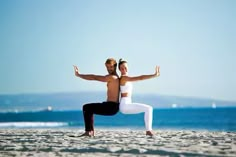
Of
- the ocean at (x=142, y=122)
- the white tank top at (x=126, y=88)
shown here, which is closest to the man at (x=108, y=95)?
the white tank top at (x=126, y=88)

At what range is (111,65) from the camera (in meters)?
8.91

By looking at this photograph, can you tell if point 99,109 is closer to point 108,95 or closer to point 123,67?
point 108,95

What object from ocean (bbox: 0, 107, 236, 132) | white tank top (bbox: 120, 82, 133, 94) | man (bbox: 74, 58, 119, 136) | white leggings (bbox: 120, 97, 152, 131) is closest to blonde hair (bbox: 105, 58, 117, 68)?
man (bbox: 74, 58, 119, 136)

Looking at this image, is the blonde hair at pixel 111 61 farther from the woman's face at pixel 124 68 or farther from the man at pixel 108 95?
the woman's face at pixel 124 68

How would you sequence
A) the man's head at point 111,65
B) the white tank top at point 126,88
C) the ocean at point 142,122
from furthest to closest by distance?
the ocean at point 142,122 < the man's head at point 111,65 < the white tank top at point 126,88

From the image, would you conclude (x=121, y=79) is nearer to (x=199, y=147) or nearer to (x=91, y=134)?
(x=91, y=134)

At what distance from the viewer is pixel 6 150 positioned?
22.8ft

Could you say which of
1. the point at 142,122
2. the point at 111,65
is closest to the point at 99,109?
the point at 111,65

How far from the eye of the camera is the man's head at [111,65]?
8.88 meters

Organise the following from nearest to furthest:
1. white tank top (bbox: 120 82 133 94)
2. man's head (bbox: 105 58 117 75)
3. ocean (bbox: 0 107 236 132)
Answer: white tank top (bbox: 120 82 133 94)
man's head (bbox: 105 58 117 75)
ocean (bbox: 0 107 236 132)

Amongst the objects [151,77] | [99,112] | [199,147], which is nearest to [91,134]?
[99,112]

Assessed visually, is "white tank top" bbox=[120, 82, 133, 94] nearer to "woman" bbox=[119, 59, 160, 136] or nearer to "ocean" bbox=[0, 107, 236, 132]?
"woman" bbox=[119, 59, 160, 136]

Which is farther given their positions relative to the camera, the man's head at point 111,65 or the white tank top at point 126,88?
the man's head at point 111,65

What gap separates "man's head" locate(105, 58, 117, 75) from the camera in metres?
8.88
